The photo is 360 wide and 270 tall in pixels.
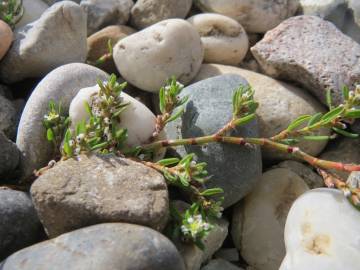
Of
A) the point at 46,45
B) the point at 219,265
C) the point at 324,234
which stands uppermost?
Result: the point at 46,45

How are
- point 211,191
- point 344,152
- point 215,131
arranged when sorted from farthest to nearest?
point 344,152
point 215,131
point 211,191

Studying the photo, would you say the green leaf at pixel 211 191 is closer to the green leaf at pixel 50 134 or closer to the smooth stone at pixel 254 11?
the green leaf at pixel 50 134

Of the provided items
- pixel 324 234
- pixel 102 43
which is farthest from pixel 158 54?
pixel 324 234

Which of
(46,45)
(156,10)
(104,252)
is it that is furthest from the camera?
(156,10)

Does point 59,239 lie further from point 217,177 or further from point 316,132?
point 316,132

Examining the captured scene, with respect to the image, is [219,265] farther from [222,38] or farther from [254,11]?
[254,11]

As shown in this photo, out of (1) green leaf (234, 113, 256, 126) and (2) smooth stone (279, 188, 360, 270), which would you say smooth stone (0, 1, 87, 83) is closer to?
(1) green leaf (234, 113, 256, 126)

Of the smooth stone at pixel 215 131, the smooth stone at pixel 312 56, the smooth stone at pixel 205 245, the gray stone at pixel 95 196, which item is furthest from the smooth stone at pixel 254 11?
the gray stone at pixel 95 196

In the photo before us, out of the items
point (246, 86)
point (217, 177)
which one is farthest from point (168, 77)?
point (217, 177)
